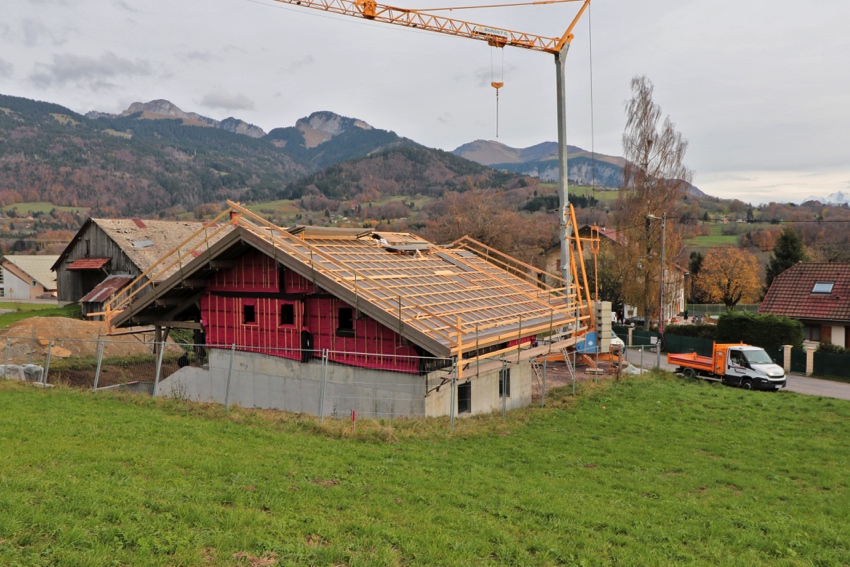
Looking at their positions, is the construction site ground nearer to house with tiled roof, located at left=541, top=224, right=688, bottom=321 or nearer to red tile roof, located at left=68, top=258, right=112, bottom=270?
red tile roof, located at left=68, top=258, right=112, bottom=270

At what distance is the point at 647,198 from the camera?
45875mm

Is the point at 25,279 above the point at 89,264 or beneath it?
beneath

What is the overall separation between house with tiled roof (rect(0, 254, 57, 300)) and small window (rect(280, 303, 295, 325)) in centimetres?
7364

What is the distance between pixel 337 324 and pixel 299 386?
8.27 feet

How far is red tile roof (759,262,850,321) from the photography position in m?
39.6

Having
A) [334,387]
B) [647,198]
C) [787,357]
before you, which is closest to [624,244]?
[647,198]

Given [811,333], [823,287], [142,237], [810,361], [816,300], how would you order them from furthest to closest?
[142,237]
[823,287]
[816,300]
[811,333]
[810,361]

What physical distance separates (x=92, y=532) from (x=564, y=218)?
28.6 meters

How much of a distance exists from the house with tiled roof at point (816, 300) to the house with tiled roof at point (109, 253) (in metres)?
46.1

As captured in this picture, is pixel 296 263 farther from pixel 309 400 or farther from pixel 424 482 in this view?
pixel 424 482

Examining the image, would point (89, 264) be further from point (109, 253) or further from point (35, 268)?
point (35, 268)

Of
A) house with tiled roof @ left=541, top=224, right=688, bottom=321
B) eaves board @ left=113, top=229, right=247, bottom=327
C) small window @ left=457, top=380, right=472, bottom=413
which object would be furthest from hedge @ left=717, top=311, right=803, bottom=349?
eaves board @ left=113, top=229, right=247, bottom=327

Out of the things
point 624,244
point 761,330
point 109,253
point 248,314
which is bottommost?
point 761,330

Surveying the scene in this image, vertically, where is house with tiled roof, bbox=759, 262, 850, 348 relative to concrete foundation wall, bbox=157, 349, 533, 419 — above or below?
above
